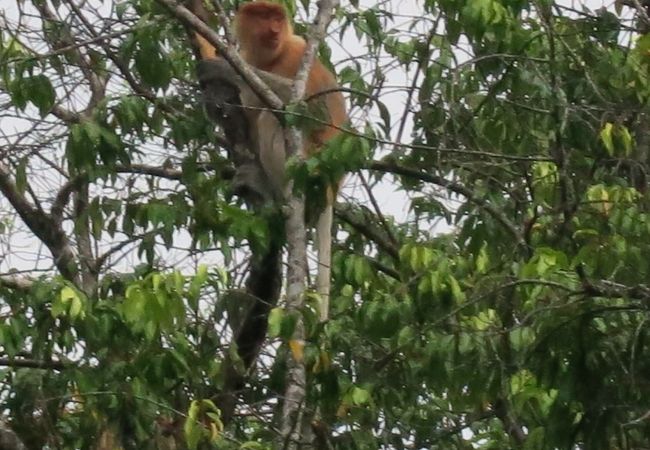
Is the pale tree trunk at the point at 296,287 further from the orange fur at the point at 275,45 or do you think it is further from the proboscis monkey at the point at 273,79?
the orange fur at the point at 275,45

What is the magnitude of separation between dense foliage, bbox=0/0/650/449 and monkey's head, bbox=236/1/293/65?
691 millimetres

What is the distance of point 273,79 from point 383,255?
109cm

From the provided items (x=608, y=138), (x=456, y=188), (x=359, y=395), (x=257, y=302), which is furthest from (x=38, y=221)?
(x=608, y=138)

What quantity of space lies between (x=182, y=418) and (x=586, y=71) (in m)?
1.75

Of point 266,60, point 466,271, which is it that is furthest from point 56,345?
point 266,60

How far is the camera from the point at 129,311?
142 inches

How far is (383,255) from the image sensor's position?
5391 mm

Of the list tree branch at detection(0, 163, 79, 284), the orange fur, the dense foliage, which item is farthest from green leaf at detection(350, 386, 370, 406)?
the orange fur

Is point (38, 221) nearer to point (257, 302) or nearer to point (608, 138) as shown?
point (257, 302)

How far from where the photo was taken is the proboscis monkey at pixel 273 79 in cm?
496

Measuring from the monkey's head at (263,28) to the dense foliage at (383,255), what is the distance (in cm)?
69

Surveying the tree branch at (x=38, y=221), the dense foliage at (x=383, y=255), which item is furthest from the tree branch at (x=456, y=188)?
the tree branch at (x=38, y=221)

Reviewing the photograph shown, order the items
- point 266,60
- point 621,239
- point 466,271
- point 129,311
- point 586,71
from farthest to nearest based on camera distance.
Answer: point 266,60
point 586,71
point 466,271
point 621,239
point 129,311

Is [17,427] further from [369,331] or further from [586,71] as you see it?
[586,71]
